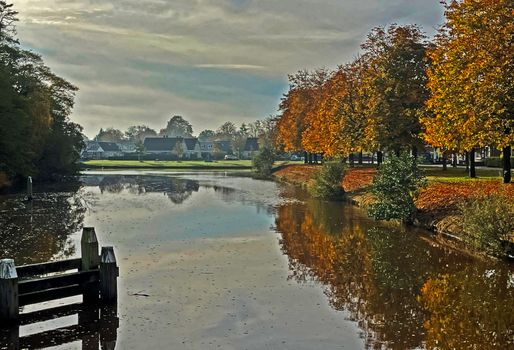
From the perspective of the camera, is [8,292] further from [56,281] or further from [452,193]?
[452,193]

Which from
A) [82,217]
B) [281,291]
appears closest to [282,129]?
[82,217]

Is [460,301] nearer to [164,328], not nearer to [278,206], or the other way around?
[164,328]

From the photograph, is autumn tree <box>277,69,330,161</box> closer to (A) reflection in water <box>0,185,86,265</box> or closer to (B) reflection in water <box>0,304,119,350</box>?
(A) reflection in water <box>0,185,86,265</box>

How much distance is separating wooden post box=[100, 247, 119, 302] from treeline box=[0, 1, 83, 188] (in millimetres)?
33432

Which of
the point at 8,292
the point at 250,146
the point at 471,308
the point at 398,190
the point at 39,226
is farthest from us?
the point at 250,146

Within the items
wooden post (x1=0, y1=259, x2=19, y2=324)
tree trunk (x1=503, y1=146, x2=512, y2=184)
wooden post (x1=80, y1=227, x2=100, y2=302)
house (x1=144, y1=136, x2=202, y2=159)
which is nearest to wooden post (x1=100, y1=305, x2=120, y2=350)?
wooden post (x1=80, y1=227, x2=100, y2=302)

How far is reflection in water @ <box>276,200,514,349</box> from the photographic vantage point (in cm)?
1236

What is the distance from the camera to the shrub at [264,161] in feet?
286

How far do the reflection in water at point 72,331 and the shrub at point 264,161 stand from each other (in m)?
73.1

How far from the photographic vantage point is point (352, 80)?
185 feet

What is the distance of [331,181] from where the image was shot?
4478cm

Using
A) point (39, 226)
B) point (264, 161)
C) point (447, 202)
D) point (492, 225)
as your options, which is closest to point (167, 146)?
point (264, 161)

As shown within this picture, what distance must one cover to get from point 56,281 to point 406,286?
33.1 ft

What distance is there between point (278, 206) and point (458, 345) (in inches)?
1131
